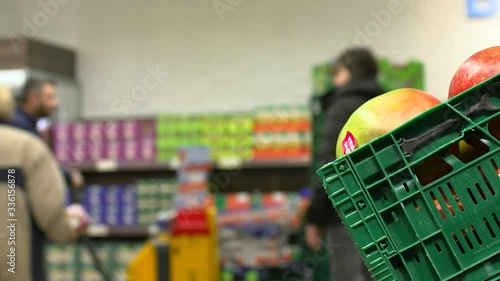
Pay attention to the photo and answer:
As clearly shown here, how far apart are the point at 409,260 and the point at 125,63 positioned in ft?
18.2

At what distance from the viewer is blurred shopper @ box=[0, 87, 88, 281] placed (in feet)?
9.58

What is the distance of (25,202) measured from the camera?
302 centimetres

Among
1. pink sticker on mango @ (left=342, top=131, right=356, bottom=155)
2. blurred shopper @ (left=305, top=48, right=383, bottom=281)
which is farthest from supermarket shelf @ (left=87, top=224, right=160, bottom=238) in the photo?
pink sticker on mango @ (left=342, top=131, right=356, bottom=155)

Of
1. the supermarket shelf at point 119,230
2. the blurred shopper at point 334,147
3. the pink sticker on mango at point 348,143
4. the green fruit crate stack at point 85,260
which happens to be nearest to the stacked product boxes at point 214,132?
the supermarket shelf at point 119,230

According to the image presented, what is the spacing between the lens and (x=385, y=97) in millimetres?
1269

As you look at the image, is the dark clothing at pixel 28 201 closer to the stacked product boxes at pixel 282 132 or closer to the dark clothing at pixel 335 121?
the dark clothing at pixel 335 121

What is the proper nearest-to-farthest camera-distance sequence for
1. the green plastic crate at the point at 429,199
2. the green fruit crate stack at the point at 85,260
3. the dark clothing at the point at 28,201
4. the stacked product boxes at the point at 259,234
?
1. the green plastic crate at the point at 429,199
2. the dark clothing at the point at 28,201
3. the stacked product boxes at the point at 259,234
4. the green fruit crate stack at the point at 85,260

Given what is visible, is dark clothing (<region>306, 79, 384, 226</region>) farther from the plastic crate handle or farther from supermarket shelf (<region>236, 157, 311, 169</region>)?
the plastic crate handle

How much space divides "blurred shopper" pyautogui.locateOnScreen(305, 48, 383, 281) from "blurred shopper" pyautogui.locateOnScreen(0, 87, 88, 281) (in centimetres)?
111

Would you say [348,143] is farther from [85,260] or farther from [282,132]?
[85,260]

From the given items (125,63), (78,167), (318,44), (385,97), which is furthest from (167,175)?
(385,97)

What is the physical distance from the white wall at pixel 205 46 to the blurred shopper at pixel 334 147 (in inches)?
84.0

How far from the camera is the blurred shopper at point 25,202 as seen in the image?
2920 millimetres

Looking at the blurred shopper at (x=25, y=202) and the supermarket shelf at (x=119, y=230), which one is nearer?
the blurred shopper at (x=25, y=202)
